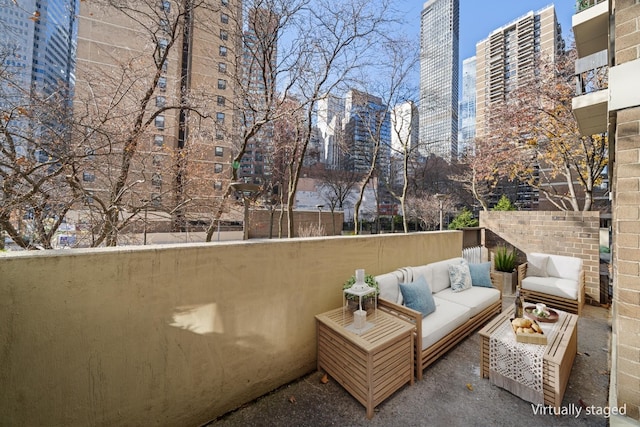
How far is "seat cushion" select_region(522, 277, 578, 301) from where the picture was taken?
4164 mm

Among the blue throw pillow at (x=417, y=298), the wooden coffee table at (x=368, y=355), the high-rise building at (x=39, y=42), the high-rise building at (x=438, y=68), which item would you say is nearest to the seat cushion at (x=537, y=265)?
the blue throw pillow at (x=417, y=298)

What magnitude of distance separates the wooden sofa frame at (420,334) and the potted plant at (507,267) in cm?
227

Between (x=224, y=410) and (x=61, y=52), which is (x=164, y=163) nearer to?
(x=61, y=52)

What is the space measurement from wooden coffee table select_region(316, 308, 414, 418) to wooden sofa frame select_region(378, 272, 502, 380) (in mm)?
117

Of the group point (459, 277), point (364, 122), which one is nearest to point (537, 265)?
point (459, 277)

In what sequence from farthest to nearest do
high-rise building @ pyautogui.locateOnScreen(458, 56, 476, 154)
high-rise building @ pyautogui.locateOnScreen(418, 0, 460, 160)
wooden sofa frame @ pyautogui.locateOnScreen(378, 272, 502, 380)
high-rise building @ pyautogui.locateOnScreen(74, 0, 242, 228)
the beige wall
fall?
high-rise building @ pyautogui.locateOnScreen(458, 56, 476, 154) → high-rise building @ pyautogui.locateOnScreen(418, 0, 460, 160) → high-rise building @ pyautogui.locateOnScreen(74, 0, 242, 228) → wooden sofa frame @ pyautogui.locateOnScreen(378, 272, 502, 380) → the beige wall

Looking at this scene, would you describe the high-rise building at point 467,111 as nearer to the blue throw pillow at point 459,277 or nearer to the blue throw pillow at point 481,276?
the blue throw pillow at point 481,276

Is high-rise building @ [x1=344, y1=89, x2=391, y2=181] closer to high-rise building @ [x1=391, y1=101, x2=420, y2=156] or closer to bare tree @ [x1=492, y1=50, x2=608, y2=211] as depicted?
high-rise building @ [x1=391, y1=101, x2=420, y2=156]

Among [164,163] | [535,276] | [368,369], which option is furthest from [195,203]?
[535,276]

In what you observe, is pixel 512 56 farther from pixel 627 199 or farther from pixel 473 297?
pixel 627 199

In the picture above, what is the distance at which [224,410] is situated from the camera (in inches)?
85.0

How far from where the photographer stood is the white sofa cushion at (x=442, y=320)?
2.73 m

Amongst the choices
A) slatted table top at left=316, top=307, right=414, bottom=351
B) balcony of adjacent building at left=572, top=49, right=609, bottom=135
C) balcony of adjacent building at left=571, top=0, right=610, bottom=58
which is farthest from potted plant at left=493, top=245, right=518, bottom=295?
slatted table top at left=316, top=307, right=414, bottom=351

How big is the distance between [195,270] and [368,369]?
1.63 metres
